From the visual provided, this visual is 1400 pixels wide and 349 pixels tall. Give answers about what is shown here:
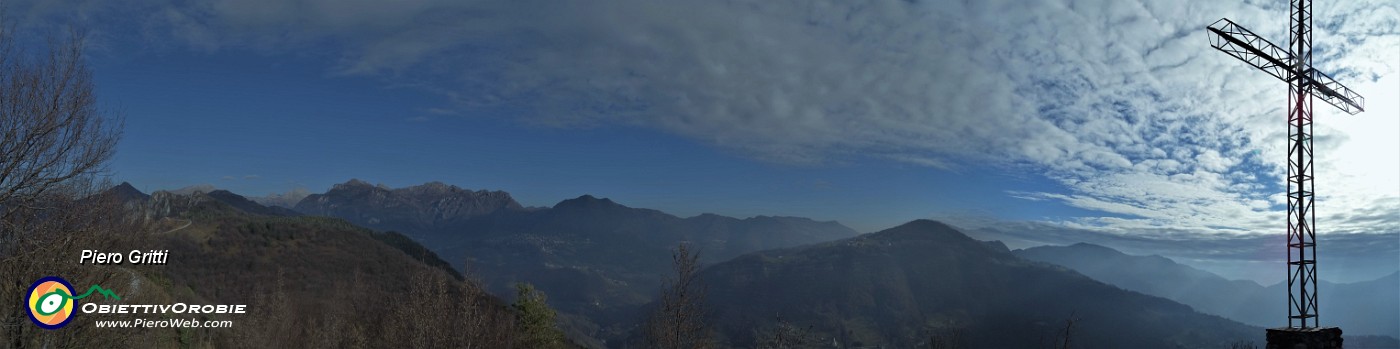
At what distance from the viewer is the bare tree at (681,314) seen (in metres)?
29.6

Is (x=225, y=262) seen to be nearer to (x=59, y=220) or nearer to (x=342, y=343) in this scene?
(x=342, y=343)

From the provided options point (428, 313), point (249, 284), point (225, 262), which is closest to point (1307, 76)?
point (428, 313)

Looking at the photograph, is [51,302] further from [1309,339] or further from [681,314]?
[1309,339]

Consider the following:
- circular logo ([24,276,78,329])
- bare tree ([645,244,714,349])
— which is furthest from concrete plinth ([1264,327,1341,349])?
circular logo ([24,276,78,329])

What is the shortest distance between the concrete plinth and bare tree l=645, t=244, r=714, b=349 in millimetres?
20456

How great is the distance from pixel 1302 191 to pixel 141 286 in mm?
50036

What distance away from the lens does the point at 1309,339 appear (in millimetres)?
19719

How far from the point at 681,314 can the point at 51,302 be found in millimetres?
20662

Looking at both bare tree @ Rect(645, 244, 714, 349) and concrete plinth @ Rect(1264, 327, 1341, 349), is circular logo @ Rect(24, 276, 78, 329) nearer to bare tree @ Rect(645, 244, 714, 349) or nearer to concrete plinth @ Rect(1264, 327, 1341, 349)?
A: bare tree @ Rect(645, 244, 714, 349)

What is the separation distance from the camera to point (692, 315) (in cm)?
3031

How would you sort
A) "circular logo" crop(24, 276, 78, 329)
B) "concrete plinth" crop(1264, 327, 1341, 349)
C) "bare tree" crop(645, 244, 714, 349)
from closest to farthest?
"circular logo" crop(24, 276, 78, 329) → "concrete plinth" crop(1264, 327, 1341, 349) → "bare tree" crop(645, 244, 714, 349)

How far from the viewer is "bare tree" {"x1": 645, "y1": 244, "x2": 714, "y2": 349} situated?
29641 mm

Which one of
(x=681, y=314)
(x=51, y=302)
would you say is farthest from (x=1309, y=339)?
(x=51, y=302)

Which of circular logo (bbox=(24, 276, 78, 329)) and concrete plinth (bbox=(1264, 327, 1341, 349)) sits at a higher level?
concrete plinth (bbox=(1264, 327, 1341, 349))
